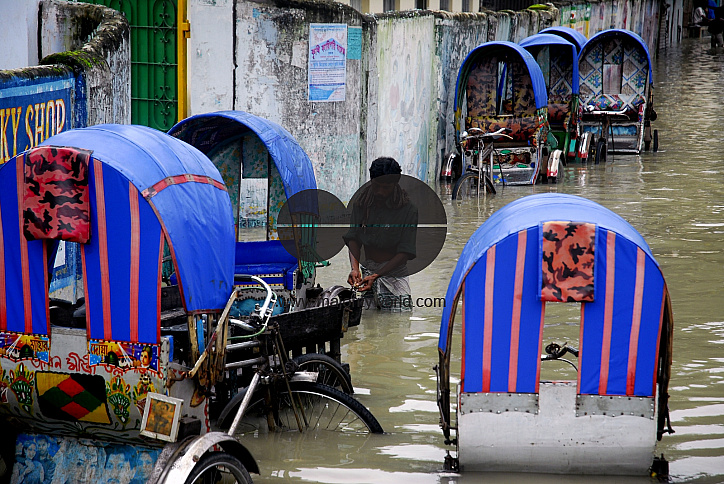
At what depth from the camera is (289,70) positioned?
1095 cm

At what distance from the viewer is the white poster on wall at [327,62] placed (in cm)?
1110

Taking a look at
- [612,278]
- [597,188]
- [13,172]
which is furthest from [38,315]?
[597,188]

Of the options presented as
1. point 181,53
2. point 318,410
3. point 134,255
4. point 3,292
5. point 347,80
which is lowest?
point 318,410

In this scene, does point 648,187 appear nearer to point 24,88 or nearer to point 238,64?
point 238,64

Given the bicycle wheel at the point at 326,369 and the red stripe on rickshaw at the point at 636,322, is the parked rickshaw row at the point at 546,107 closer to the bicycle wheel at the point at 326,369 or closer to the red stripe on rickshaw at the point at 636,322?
the bicycle wheel at the point at 326,369

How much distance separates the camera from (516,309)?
443cm

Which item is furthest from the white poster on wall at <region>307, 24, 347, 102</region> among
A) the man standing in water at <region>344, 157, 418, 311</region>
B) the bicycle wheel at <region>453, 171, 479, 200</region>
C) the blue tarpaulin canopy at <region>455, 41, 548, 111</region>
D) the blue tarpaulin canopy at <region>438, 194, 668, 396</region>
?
the blue tarpaulin canopy at <region>438, 194, 668, 396</region>

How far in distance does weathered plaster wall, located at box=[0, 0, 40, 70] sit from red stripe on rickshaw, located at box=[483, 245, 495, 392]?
6551mm

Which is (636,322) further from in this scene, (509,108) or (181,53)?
(509,108)

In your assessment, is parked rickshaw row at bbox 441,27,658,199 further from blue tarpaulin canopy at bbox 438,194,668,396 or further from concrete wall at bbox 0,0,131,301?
blue tarpaulin canopy at bbox 438,194,668,396

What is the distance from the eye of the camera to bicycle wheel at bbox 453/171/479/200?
12.4m

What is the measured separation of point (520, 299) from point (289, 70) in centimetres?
712

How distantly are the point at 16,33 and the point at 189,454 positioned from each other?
6809mm

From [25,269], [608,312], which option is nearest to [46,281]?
[25,269]
